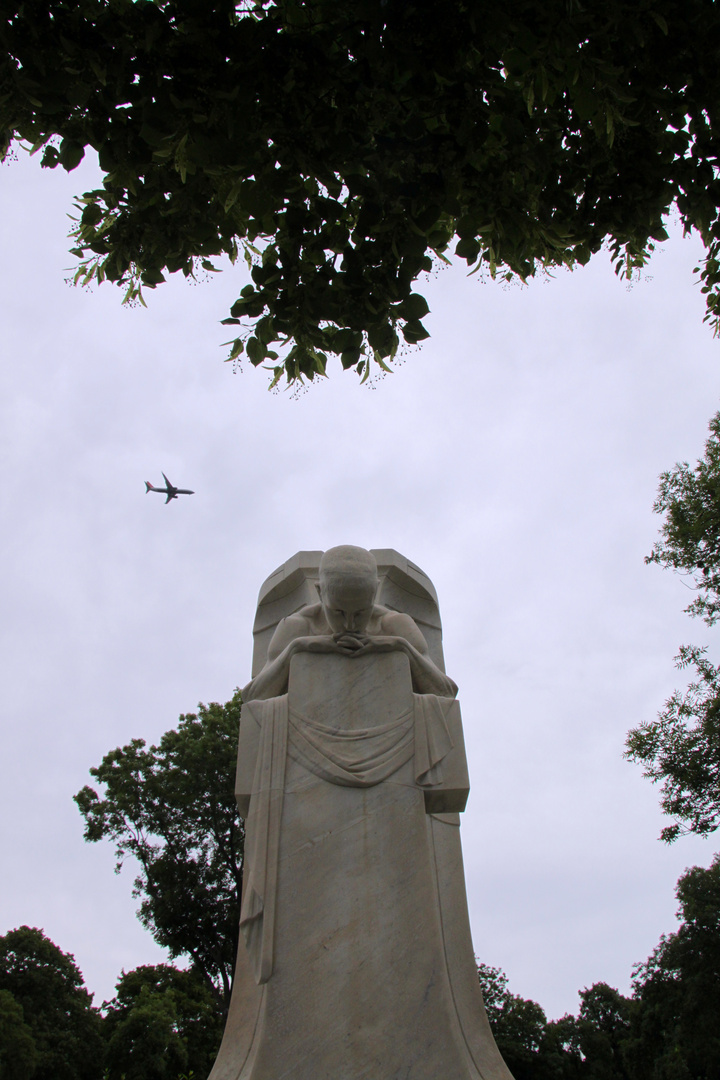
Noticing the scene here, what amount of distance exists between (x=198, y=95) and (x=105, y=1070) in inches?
1017

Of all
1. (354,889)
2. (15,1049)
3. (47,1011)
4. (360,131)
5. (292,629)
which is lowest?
(15,1049)

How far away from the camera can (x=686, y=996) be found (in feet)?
83.4

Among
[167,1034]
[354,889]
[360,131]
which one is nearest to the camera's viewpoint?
[360,131]

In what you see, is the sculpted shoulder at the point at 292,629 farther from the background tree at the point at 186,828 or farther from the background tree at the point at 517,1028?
the background tree at the point at 517,1028

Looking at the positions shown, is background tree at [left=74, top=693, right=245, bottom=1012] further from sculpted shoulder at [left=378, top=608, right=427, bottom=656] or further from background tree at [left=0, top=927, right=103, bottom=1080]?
sculpted shoulder at [left=378, top=608, right=427, bottom=656]

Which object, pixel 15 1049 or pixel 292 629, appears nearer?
pixel 292 629

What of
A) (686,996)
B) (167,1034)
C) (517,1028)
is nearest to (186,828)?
(167,1034)

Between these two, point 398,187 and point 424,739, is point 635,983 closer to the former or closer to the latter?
point 424,739

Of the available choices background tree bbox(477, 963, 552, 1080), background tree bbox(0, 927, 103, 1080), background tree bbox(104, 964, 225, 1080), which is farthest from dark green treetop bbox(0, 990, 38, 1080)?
background tree bbox(477, 963, 552, 1080)

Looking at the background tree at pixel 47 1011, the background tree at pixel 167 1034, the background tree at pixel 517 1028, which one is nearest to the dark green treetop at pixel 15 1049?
the background tree at pixel 47 1011

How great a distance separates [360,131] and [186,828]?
21.8 meters

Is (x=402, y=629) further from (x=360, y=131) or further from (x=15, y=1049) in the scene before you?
(x=15, y=1049)

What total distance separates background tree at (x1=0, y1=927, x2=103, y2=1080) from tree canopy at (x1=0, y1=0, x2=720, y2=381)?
23.0 meters

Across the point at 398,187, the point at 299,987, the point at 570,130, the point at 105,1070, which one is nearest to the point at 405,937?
the point at 299,987
